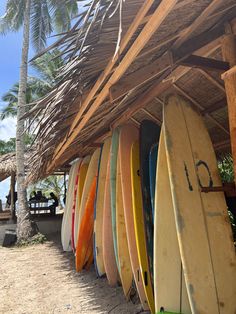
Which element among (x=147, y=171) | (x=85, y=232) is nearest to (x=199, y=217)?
(x=147, y=171)

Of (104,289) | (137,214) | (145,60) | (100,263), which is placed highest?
(145,60)

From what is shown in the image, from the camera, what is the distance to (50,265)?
5773mm

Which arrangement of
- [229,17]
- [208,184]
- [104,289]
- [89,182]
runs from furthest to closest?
[89,182]
[104,289]
[208,184]
[229,17]

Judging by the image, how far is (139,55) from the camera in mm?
2168

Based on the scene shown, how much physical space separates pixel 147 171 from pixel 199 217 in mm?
907

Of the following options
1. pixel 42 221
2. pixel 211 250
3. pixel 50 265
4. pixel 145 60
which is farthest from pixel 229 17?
pixel 42 221

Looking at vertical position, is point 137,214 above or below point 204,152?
below

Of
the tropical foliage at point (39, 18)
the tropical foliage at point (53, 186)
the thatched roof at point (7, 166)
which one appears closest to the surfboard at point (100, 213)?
the thatched roof at point (7, 166)

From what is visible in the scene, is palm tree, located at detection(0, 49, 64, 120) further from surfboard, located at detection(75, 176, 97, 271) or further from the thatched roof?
surfboard, located at detection(75, 176, 97, 271)

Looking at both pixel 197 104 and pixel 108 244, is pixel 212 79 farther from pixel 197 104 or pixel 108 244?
pixel 108 244

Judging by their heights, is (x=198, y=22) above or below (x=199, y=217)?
above

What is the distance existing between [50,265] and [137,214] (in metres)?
3.27

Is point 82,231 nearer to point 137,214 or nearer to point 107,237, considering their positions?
point 107,237

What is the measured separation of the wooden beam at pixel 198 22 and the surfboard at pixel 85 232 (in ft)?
10.8
